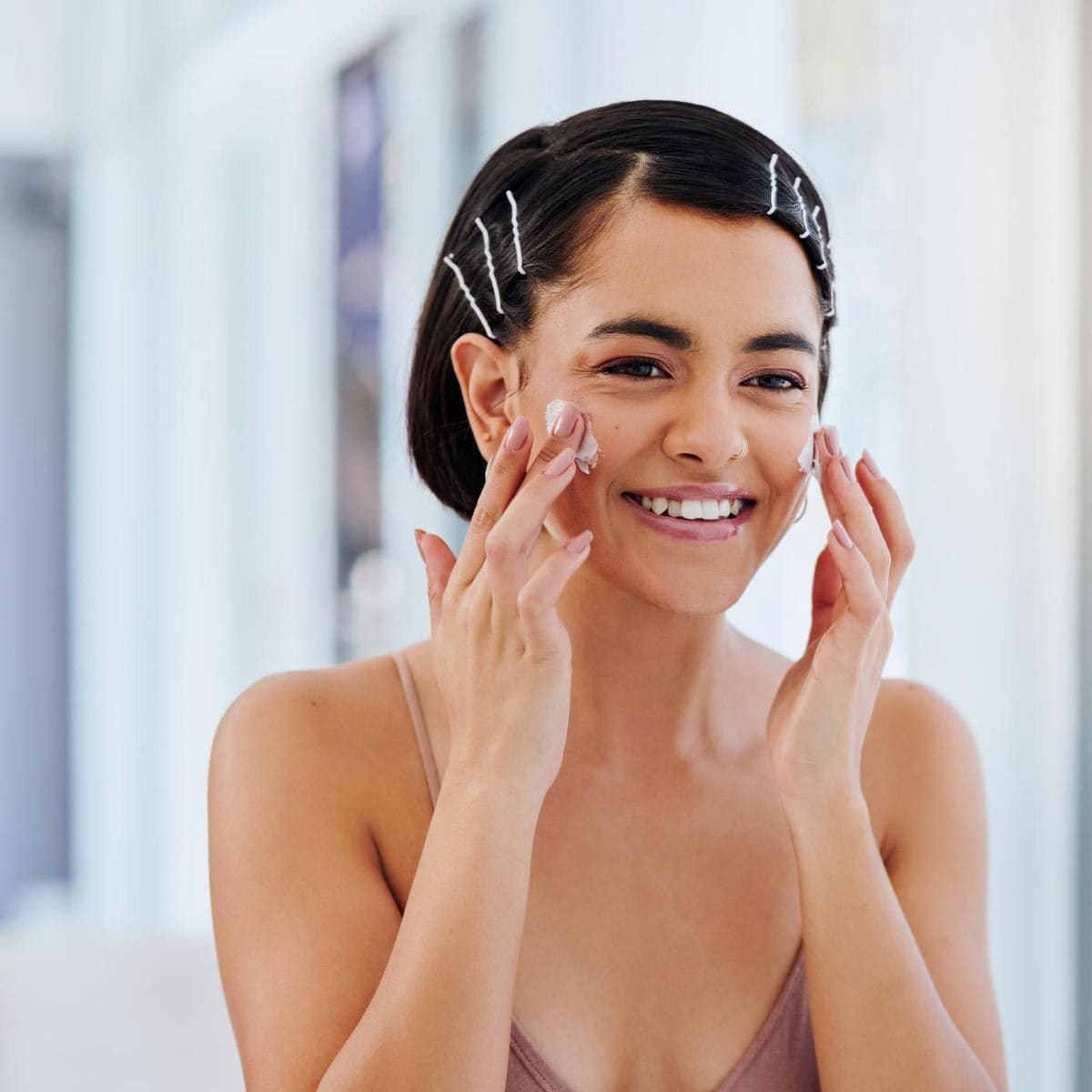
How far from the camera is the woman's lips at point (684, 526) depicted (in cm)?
126

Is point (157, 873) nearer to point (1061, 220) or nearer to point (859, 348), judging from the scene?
point (859, 348)

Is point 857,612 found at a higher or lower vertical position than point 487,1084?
higher

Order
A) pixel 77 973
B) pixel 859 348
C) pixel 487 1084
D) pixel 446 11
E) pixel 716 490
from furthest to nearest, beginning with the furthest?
1. pixel 446 11
2. pixel 859 348
3. pixel 77 973
4. pixel 716 490
5. pixel 487 1084

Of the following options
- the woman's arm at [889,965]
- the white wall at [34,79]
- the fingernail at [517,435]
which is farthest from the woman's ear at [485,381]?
the white wall at [34,79]

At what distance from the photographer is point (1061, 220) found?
2.34m

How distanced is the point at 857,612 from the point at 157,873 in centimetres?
224

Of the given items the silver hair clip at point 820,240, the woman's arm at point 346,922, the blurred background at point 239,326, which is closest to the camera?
the woman's arm at point 346,922

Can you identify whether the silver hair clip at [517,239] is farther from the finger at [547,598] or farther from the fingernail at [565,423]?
the finger at [547,598]

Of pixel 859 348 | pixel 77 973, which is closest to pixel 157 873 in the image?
pixel 77 973

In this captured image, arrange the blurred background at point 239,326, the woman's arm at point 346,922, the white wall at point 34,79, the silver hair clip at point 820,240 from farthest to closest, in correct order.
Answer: the white wall at point 34,79 → the blurred background at point 239,326 → the silver hair clip at point 820,240 → the woman's arm at point 346,922

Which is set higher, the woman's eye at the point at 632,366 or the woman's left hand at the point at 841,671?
the woman's eye at the point at 632,366

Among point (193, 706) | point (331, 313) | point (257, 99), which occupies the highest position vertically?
point (257, 99)

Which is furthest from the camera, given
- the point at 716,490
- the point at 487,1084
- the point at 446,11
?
the point at 446,11

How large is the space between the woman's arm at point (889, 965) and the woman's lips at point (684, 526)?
25cm
